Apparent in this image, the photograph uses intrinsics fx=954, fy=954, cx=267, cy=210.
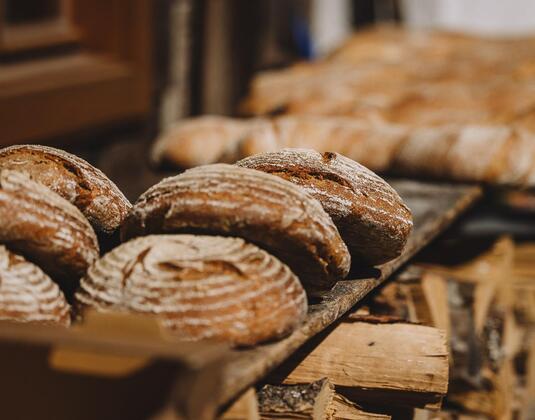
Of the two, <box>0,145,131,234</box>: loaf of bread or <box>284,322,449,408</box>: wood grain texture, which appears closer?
<box>0,145,131,234</box>: loaf of bread

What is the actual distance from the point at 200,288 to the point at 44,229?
10.0 inches

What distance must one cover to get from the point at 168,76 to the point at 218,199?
4.02 meters

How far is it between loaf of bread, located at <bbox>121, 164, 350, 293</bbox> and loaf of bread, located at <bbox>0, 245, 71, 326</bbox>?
7.7 inches

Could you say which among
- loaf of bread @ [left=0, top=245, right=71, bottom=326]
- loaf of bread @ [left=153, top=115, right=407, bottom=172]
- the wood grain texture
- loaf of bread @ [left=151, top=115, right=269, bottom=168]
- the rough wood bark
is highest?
loaf of bread @ [left=0, top=245, right=71, bottom=326]

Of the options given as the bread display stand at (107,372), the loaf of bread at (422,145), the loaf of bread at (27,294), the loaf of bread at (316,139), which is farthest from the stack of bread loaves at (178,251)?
the loaf of bread at (316,139)

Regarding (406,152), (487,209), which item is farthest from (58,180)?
(487,209)

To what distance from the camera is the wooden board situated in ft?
4.02

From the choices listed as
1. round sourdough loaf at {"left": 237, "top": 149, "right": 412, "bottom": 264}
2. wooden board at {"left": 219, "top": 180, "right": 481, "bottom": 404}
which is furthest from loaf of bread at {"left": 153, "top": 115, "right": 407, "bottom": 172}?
round sourdough loaf at {"left": 237, "top": 149, "right": 412, "bottom": 264}

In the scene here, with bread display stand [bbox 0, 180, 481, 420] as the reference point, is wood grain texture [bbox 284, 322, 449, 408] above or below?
below

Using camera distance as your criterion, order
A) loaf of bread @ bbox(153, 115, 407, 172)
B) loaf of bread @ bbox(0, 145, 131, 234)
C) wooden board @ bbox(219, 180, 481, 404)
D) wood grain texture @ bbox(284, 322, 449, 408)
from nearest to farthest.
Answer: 1. wooden board @ bbox(219, 180, 481, 404)
2. loaf of bread @ bbox(0, 145, 131, 234)
3. wood grain texture @ bbox(284, 322, 449, 408)
4. loaf of bread @ bbox(153, 115, 407, 172)

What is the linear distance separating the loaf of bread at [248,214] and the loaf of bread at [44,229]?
11 cm

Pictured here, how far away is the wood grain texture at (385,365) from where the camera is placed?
170cm

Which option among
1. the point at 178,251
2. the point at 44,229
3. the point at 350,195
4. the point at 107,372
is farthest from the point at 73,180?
the point at 107,372

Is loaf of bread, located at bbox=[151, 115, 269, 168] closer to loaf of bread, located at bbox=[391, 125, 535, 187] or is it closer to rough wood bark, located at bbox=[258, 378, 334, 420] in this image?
loaf of bread, located at bbox=[391, 125, 535, 187]
